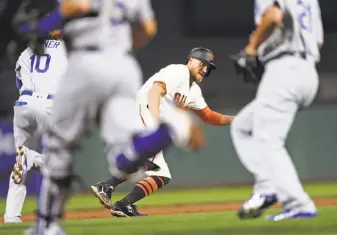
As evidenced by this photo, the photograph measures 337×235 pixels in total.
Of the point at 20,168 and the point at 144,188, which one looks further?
the point at 144,188

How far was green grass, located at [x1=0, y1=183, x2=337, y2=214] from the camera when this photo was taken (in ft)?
41.3

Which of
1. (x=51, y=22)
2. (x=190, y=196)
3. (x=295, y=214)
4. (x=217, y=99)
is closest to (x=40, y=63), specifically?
(x=295, y=214)

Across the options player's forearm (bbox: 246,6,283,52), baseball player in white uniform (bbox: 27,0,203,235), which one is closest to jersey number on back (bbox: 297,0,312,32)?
player's forearm (bbox: 246,6,283,52)

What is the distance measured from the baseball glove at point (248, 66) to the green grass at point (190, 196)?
4.42 meters

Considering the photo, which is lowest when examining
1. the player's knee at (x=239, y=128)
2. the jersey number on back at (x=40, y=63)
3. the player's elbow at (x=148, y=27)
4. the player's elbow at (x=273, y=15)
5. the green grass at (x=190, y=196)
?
the green grass at (x=190, y=196)

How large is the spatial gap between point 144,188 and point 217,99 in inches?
357

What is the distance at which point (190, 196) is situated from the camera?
13.7 metres

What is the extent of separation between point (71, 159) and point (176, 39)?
13.8 meters

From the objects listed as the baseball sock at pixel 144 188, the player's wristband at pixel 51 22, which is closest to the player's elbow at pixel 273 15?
the player's wristband at pixel 51 22

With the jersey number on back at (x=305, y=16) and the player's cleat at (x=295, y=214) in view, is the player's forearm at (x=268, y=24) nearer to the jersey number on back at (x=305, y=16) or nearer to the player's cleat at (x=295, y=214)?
the jersey number on back at (x=305, y=16)

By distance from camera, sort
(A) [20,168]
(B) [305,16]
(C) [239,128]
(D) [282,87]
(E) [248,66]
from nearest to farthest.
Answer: (D) [282,87]
(B) [305,16]
(C) [239,128]
(E) [248,66]
(A) [20,168]

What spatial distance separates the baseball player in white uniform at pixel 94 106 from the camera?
583 centimetres

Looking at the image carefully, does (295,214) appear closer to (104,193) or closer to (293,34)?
(293,34)

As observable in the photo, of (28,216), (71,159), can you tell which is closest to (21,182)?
(28,216)
